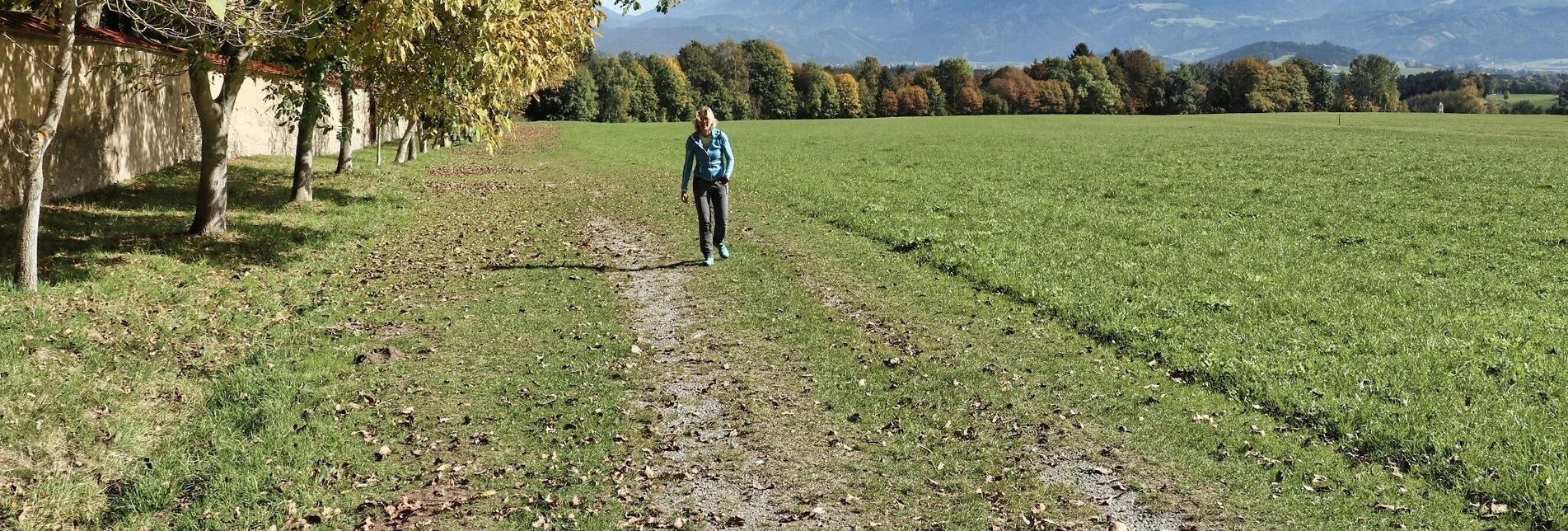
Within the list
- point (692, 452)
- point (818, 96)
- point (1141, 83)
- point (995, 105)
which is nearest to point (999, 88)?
point (995, 105)

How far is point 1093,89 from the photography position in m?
133

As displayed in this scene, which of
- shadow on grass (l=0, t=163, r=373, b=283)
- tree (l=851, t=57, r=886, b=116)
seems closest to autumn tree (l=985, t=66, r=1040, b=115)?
tree (l=851, t=57, r=886, b=116)

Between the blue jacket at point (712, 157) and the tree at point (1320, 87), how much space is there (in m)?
134

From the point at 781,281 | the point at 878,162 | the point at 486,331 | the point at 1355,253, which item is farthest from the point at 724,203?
the point at 878,162

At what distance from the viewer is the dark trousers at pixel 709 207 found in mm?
14125

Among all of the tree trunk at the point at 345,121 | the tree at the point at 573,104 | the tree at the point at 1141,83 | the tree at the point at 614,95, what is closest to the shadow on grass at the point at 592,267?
the tree trunk at the point at 345,121

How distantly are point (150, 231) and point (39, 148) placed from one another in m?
5.75

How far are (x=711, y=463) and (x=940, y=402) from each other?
95.0 inches

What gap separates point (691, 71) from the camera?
135500 mm

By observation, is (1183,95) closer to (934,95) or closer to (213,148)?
(934,95)

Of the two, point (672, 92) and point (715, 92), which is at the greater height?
point (715, 92)

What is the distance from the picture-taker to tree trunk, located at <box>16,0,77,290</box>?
396 inches

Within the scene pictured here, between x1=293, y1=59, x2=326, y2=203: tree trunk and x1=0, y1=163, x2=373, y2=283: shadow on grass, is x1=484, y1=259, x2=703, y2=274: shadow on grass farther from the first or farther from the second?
x1=293, y1=59, x2=326, y2=203: tree trunk

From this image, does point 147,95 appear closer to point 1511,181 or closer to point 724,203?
point 724,203
